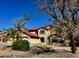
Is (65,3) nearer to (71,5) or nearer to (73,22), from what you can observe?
(71,5)

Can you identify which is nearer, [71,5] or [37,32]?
[71,5]

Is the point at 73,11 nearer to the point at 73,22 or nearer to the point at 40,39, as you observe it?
the point at 73,22

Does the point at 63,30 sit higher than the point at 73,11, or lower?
lower

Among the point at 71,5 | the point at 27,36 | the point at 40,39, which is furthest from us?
the point at 40,39

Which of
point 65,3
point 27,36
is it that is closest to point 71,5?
point 65,3

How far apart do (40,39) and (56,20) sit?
149ft

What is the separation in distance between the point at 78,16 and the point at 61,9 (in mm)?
2676

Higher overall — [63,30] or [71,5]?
[71,5]

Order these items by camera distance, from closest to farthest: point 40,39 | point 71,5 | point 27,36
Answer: point 71,5 → point 27,36 → point 40,39

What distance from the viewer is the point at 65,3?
32.5 meters

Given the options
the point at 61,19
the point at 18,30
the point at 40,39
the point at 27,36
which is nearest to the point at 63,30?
the point at 61,19

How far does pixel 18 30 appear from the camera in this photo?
169ft

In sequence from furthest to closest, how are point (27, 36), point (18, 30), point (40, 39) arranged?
point (40, 39) → point (27, 36) → point (18, 30)

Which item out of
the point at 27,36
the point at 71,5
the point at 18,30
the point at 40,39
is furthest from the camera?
the point at 40,39
